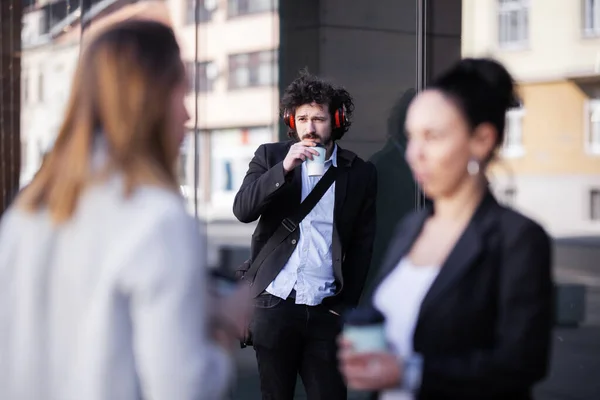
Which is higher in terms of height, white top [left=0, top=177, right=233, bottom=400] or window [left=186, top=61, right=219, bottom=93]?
window [left=186, top=61, right=219, bottom=93]

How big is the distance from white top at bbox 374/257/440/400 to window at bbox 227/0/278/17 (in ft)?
14.0

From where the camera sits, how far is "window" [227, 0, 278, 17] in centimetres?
633

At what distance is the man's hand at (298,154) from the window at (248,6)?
2.57 metres

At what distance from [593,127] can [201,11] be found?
320 cm

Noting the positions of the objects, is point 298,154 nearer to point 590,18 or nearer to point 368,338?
point 590,18

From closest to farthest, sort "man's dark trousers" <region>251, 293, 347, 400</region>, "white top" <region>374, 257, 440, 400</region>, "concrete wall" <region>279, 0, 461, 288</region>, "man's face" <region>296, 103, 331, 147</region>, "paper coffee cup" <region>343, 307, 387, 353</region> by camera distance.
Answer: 1. "paper coffee cup" <region>343, 307, 387, 353</region>
2. "white top" <region>374, 257, 440, 400</region>
3. "man's dark trousers" <region>251, 293, 347, 400</region>
4. "man's face" <region>296, 103, 331, 147</region>
5. "concrete wall" <region>279, 0, 461, 288</region>

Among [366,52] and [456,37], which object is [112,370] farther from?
[366,52]

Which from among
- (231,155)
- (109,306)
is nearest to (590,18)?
(231,155)

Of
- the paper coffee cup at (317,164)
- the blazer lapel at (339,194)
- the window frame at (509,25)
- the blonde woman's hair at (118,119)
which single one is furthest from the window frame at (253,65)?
the blonde woman's hair at (118,119)

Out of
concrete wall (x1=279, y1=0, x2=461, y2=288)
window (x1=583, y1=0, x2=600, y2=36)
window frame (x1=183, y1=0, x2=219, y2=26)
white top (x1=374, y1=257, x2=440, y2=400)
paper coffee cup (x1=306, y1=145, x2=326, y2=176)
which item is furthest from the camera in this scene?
window frame (x1=183, y1=0, x2=219, y2=26)

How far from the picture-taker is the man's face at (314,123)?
3965mm

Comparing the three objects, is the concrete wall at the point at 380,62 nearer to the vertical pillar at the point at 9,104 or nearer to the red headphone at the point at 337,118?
the red headphone at the point at 337,118

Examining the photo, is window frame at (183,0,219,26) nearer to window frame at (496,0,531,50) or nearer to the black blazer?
window frame at (496,0,531,50)

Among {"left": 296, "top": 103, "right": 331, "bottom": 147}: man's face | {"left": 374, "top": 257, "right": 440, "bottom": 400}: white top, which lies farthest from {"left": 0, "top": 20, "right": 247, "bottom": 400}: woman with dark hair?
{"left": 296, "top": 103, "right": 331, "bottom": 147}: man's face
